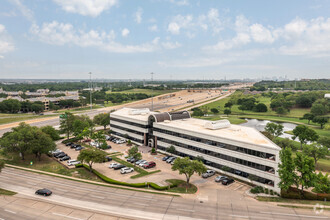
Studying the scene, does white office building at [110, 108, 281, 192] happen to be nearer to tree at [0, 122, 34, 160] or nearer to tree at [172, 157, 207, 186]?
tree at [172, 157, 207, 186]

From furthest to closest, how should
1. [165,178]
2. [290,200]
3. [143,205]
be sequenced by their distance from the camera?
[165,178]
[290,200]
[143,205]

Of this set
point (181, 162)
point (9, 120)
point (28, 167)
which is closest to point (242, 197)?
point (181, 162)

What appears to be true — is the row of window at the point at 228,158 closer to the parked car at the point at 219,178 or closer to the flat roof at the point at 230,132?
the flat roof at the point at 230,132

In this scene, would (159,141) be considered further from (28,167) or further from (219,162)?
(28,167)

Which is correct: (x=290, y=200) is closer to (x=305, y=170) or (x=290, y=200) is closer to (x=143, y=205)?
(x=305, y=170)

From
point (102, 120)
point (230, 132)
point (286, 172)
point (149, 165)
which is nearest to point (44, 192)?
point (149, 165)

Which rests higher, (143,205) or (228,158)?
(228,158)
